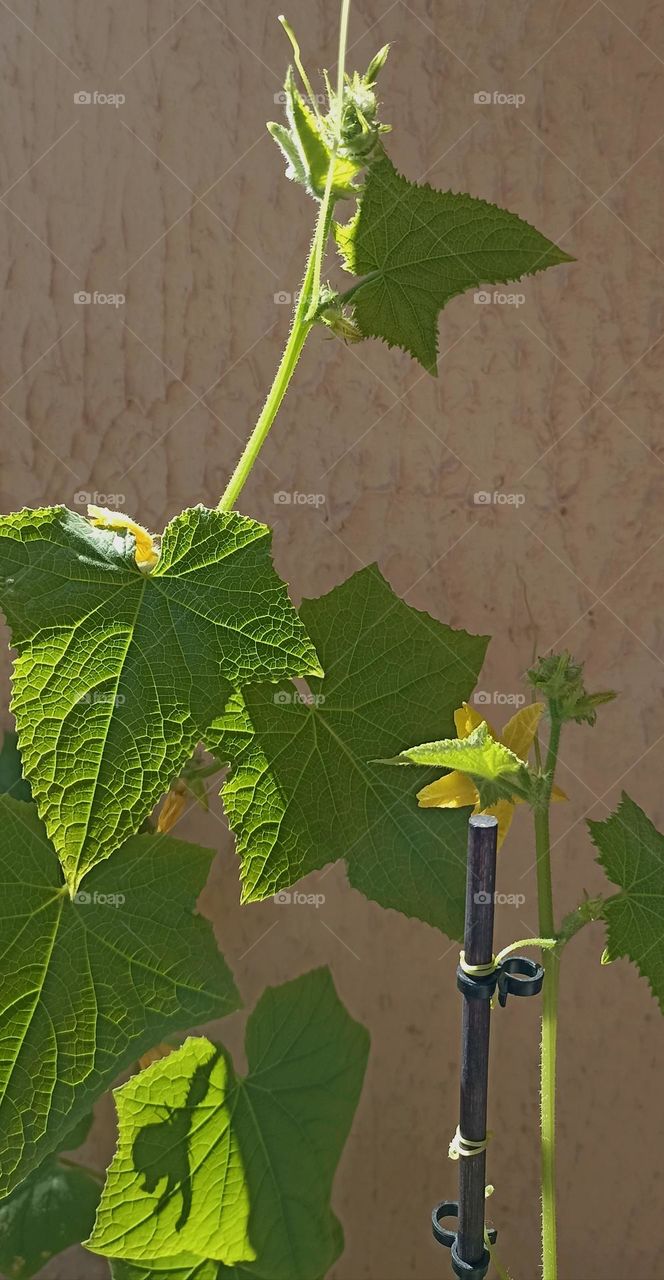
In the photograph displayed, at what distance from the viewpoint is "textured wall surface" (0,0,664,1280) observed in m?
0.74

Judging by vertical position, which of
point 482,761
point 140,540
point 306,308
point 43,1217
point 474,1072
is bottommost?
point 43,1217

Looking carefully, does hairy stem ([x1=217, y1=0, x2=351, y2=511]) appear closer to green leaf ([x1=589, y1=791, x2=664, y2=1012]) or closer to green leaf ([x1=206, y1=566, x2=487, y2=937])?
green leaf ([x1=206, y1=566, x2=487, y2=937])

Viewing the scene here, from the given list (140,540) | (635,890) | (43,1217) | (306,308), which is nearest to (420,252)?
(306,308)

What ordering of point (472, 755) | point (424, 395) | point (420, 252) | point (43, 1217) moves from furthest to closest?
point (424, 395)
point (43, 1217)
point (420, 252)
point (472, 755)

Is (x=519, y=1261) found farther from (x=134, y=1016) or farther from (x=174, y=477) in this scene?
(x=174, y=477)

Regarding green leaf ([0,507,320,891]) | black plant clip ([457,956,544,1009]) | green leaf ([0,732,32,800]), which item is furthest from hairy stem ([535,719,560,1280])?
green leaf ([0,732,32,800])

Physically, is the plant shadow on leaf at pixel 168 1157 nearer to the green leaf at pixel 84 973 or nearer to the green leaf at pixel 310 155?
the green leaf at pixel 84 973

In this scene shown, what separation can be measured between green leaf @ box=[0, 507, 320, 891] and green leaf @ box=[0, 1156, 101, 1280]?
36cm

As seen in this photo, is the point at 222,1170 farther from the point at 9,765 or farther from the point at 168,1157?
the point at 9,765

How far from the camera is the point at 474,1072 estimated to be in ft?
1.60

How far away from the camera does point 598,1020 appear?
31.7 inches

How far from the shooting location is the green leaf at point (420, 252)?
20.1 inches

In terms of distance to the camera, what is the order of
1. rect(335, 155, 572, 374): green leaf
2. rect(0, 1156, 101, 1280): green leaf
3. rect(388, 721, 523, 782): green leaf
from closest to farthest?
rect(388, 721, 523, 782): green leaf < rect(335, 155, 572, 374): green leaf < rect(0, 1156, 101, 1280): green leaf

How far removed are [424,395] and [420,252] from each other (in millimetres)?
246
